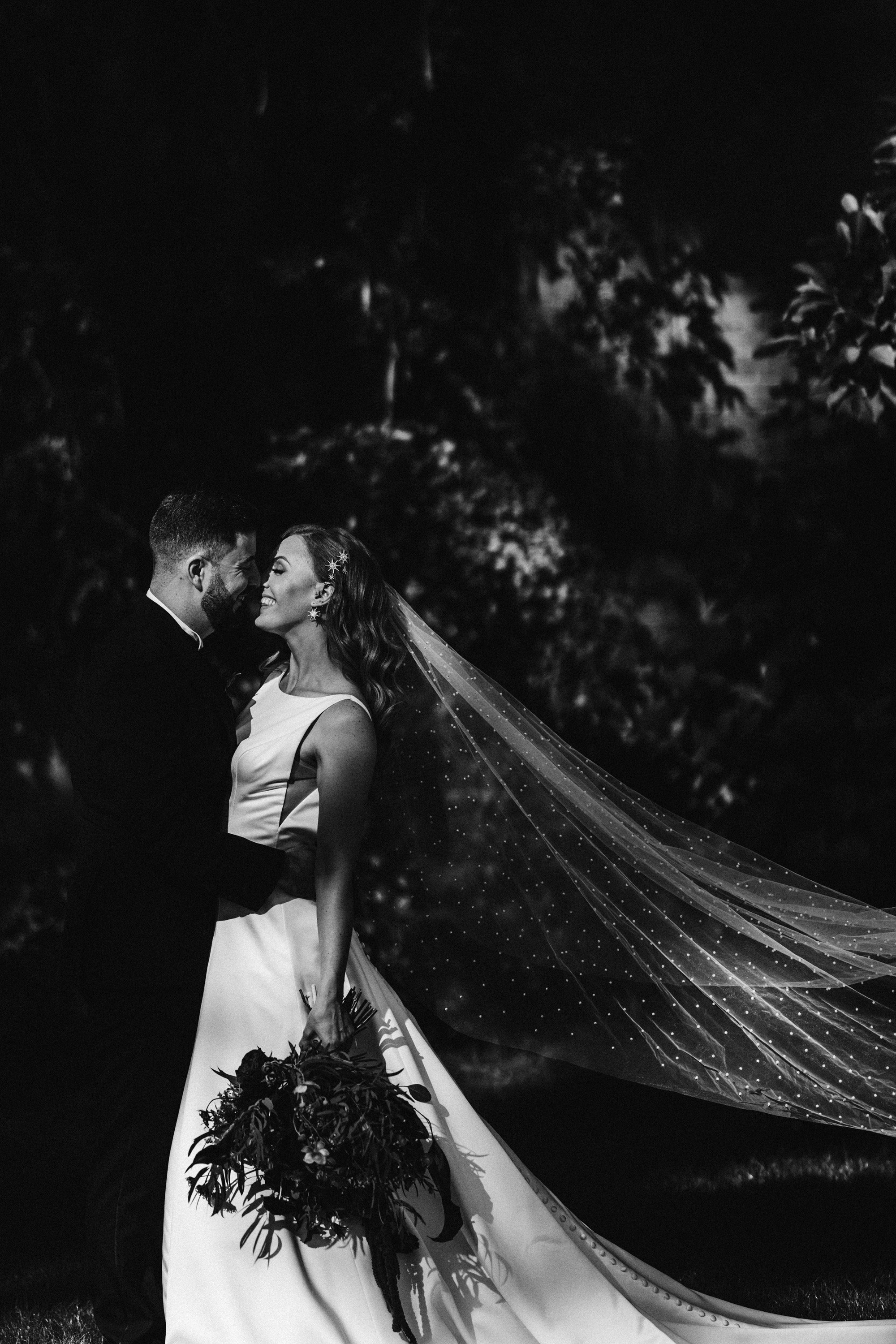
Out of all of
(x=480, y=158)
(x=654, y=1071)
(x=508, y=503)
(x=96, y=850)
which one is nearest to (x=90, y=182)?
(x=480, y=158)

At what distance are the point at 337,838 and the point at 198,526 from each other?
2.92 feet

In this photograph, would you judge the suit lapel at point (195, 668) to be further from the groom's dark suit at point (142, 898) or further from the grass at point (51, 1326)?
the grass at point (51, 1326)

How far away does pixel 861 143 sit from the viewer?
741 cm

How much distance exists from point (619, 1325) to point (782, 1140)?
2921 mm

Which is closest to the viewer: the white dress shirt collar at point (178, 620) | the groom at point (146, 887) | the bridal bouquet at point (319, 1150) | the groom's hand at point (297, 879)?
the bridal bouquet at point (319, 1150)

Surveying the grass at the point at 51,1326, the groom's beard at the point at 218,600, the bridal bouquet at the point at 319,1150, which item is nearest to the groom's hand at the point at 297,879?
the bridal bouquet at the point at 319,1150

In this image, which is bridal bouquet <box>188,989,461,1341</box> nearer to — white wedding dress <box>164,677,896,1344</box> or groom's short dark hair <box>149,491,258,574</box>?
white wedding dress <box>164,677,896,1344</box>

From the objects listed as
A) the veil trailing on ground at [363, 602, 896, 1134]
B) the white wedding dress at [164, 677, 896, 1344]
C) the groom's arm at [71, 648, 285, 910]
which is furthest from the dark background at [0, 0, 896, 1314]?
the groom's arm at [71, 648, 285, 910]

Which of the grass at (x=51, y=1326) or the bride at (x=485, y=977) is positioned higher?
the bride at (x=485, y=977)

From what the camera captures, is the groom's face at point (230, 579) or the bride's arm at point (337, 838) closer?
the bride's arm at point (337, 838)

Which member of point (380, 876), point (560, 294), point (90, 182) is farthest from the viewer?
point (560, 294)

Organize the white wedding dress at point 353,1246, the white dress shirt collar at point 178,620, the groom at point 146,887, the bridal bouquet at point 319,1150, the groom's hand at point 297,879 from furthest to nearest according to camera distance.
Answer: the white dress shirt collar at point 178,620 < the groom's hand at point 297,879 < the groom at point 146,887 < the white wedding dress at point 353,1246 < the bridal bouquet at point 319,1150

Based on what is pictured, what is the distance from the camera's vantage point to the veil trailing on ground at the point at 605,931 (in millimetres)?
4207

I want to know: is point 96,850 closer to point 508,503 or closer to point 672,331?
point 508,503
